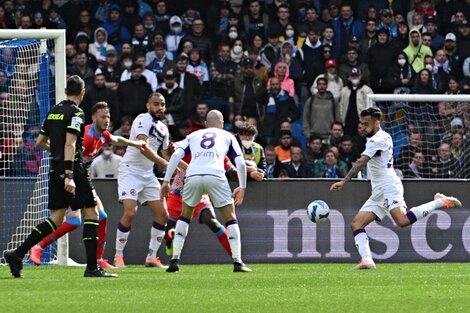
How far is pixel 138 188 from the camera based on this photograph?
17125 millimetres

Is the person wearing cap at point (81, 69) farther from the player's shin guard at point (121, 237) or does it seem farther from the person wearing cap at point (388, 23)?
the player's shin guard at point (121, 237)

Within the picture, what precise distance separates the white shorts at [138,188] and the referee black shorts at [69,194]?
3.13 m

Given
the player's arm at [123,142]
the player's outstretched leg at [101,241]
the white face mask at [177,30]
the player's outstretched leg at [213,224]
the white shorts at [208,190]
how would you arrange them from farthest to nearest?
the white face mask at [177,30] < the player's outstretched leg at [101,241] < the player's outstretched leg at [213,224] < the white shorts at [208,190] < the player's arm at [123,142]

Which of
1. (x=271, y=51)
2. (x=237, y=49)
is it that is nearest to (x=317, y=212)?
(x=237, y=49)

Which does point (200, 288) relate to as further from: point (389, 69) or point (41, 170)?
point (389, 69)

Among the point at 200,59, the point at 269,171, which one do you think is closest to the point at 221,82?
the point at 200,59

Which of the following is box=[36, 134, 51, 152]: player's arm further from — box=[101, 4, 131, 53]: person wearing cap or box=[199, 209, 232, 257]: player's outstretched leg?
box=[101, 4, 131, 53]: person wearing cap

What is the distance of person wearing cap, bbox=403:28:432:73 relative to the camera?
81.0ft

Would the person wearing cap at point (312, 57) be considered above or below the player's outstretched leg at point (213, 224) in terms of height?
above

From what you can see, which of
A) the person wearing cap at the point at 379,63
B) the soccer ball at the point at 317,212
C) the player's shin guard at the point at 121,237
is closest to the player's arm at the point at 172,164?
the player's shin guard at the point at 121,237

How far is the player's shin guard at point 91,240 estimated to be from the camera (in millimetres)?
13695

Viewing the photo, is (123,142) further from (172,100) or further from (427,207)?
(172,100)

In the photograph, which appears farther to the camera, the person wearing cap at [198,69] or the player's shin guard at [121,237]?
the person wearing cap at [198,69]

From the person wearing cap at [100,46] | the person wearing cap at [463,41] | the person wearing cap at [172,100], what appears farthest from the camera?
the person wearing cap at [463,41]
